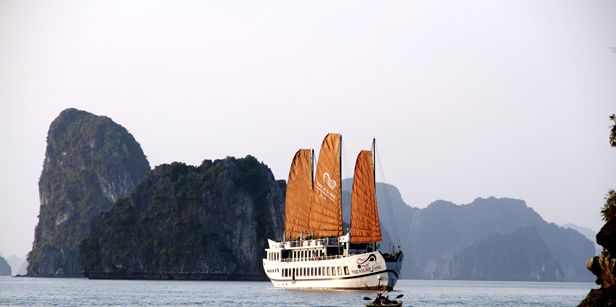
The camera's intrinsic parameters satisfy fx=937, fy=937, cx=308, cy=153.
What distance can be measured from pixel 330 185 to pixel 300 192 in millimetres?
9594

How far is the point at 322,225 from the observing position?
116625mm

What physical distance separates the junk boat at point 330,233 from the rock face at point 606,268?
5886 centimetres

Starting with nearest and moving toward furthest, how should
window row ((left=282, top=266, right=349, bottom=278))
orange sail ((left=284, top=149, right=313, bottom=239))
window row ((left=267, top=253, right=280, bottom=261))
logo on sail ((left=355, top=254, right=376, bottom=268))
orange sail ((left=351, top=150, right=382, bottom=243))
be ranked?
logo on sail ((left=355, top=254, right=376, bottom=268))
window row ((left=282, top=266, right=349, bottom=278))
orange sail ((left=351, top=150, right=382, bottom=243))
orange sail ((left=284, top=149, right=313, bottom=239))
window row ((left=267, top=253, right=280, bottom=261))

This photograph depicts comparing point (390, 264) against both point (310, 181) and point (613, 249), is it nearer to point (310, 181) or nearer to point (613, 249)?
point (310, 181)

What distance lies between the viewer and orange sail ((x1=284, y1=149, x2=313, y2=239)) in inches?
4833

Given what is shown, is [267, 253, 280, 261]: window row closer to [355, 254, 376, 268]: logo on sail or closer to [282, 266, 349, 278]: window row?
[282, 266, 349, 278]: window row

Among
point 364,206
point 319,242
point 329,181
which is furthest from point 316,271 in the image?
point 329,181

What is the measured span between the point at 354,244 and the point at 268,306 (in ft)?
85.5

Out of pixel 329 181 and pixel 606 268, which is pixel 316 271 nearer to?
pixel 329 181

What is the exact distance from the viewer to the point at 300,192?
123m

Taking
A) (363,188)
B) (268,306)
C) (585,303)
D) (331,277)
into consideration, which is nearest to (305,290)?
(331,277)

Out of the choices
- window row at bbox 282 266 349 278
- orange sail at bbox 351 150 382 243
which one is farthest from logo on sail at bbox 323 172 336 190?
window row at bbox 282 266 349 278

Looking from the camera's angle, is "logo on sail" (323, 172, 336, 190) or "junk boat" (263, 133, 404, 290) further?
"logo on sail" (323, 172, 336, 190)

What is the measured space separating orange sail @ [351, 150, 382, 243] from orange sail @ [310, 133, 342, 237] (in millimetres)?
3522
